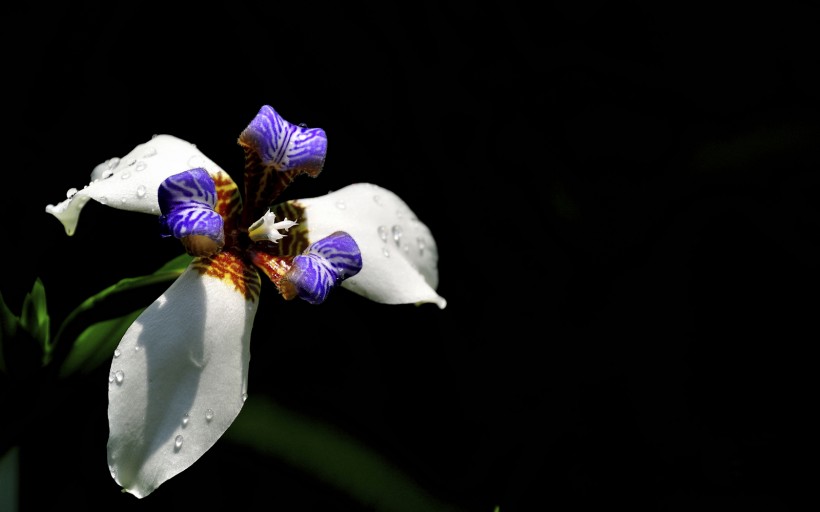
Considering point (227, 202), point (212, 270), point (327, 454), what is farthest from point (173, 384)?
point (327, 454)

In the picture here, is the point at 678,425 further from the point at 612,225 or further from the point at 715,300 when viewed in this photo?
the point at 612,225

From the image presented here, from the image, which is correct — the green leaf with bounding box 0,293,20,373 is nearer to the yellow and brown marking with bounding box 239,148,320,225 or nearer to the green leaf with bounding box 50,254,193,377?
the green leaf with bounding box 50,254,193,377

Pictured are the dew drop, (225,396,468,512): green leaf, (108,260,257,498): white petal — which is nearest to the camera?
(108,260,257,498): white petal

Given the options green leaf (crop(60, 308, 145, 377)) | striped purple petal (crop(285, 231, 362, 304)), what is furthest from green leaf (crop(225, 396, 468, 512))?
striped purple petal (crop(285, 231, 362, 304))

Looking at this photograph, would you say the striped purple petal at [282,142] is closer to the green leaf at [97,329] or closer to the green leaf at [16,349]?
the green leaf at [97,329]

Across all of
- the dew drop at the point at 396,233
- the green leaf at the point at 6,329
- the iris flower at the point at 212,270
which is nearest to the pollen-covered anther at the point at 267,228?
the iris flower at the point at 212,270

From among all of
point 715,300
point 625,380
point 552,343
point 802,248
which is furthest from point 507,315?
point 802,248

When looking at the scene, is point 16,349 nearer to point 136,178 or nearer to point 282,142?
point 136,178
